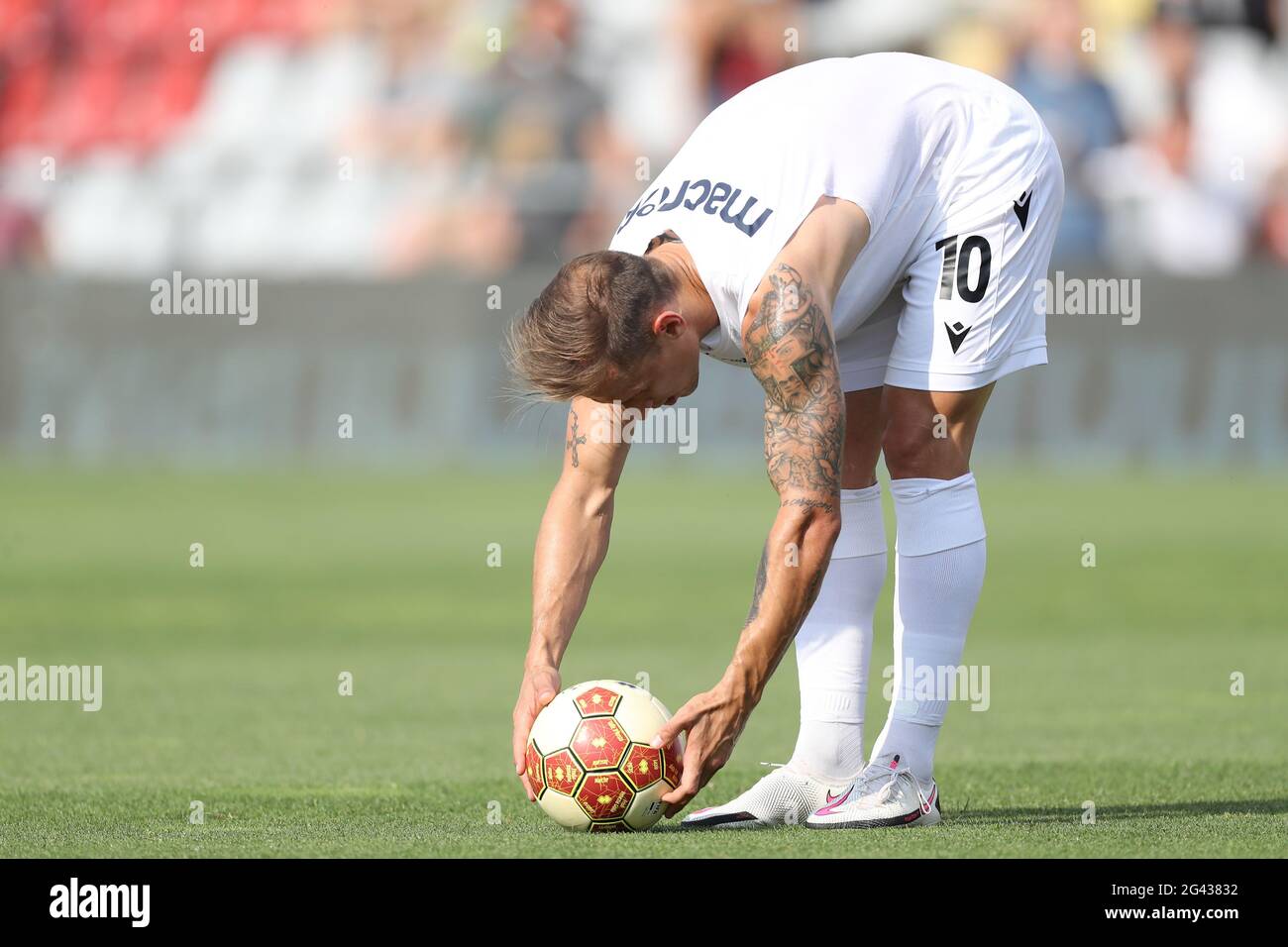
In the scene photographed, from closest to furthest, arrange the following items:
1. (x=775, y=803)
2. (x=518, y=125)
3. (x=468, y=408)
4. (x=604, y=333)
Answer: (x=604, y=333)
(x=775, y=803)
(x=468, y=408)
(x=518, y=125)

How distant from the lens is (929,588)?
5922 mm

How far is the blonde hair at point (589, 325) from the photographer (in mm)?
5195

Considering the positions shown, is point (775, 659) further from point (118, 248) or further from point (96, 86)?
point (96, 86)

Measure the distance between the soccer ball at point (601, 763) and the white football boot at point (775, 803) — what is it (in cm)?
34

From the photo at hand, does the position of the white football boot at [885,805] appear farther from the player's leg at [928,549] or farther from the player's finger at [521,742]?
the player's finger at [521,742]

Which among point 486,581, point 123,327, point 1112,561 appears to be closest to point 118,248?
point 123,327

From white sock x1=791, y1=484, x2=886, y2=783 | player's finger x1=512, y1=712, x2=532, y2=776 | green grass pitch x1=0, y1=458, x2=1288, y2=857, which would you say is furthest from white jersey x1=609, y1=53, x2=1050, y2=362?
green grass pitch x1=0, y1=458, x2=1288, y2=857

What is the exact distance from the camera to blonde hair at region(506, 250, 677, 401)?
5195 mm

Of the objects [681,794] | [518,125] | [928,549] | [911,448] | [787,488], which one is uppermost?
[518,125]

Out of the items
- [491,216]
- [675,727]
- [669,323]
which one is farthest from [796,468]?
[491,216]

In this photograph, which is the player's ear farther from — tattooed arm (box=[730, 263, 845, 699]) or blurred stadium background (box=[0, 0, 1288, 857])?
blurred stadium background (box=[0, 0, 1288, 857])
